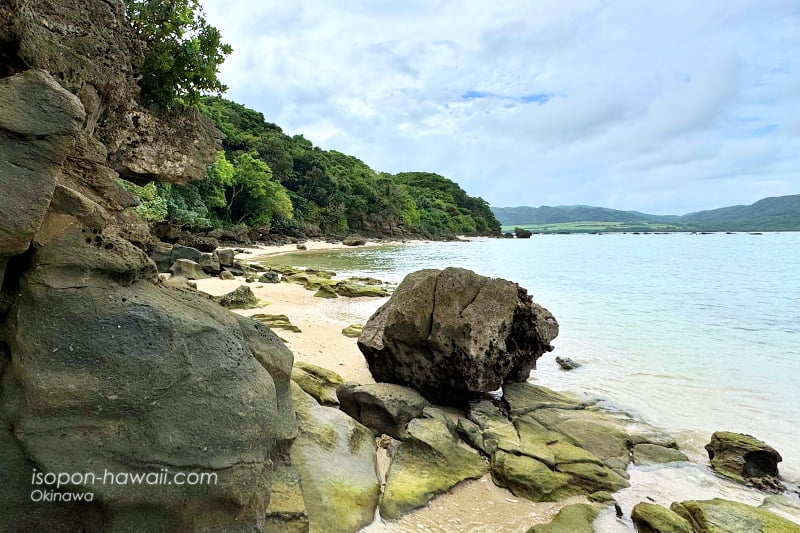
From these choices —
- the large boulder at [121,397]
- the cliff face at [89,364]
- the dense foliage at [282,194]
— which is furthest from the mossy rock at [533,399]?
the dense foliage at [282,194]

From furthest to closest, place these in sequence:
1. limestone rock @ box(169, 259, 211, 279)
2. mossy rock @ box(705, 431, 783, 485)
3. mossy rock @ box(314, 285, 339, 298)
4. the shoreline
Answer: limestone rock @ box(169, 259, 211, 279) → mossy rock @ box(314, 285, 339, 298) → mossy rock @ box(705, 431, 783, 485) → the shoreline

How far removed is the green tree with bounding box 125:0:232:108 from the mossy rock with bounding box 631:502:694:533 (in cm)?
690

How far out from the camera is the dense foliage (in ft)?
127

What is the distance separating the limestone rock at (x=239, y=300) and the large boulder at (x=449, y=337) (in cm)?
678

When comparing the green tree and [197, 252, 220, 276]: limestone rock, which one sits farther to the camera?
[197, 252, 220, 276]: limestone rock

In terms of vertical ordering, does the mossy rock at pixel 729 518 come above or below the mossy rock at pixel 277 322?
below

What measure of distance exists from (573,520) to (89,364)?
4.28 metres

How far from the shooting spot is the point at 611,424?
6.93m

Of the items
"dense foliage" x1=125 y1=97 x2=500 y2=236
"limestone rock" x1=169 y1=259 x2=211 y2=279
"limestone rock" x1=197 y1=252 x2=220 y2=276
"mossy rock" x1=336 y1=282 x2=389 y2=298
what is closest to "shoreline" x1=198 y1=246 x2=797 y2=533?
"mossy rock" x1=336 y1=282 x2=389 y2=298

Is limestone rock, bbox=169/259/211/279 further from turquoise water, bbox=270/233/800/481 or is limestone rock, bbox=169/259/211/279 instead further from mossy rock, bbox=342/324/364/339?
turquoise water, bbox=270/233/800/481

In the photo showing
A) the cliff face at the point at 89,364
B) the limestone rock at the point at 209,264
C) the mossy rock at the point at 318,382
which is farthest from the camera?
the limestone rock at the point at 209,264

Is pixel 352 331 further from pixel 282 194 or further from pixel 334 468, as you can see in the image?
pixel 282 194

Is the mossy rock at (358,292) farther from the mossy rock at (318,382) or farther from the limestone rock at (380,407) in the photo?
the limestone rock at (380,407)

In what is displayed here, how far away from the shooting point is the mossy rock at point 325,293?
56.4 feet
